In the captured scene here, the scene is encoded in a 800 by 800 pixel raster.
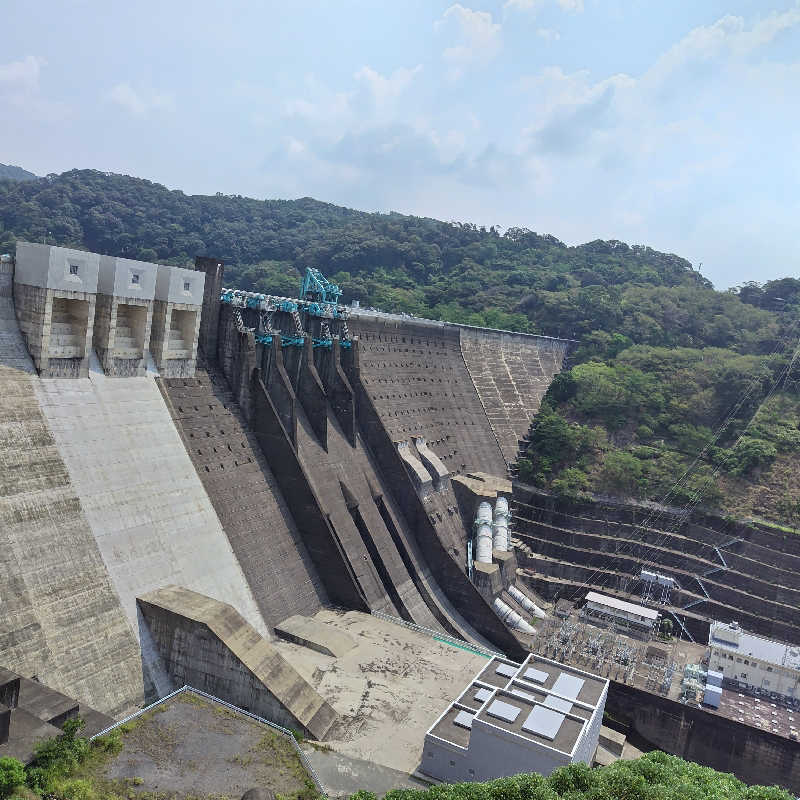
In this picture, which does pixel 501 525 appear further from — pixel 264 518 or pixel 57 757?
pixel 57 757

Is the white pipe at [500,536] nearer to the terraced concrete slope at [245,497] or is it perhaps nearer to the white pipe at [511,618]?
the white pipe at [511,618]

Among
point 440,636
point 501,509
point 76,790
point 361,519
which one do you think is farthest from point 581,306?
point 76,790

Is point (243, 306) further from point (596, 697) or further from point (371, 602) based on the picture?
point (596, 697)

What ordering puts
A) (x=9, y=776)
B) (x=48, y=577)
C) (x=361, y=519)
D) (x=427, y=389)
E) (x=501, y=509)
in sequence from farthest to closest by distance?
(x=427, y=389)
(x=501, y=509)
(x=361, y=519)
(x=48, y=577)
(x=9, y=776)

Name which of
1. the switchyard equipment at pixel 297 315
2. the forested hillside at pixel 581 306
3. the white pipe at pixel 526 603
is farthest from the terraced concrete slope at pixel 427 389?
the white pipe at pixel 526 603

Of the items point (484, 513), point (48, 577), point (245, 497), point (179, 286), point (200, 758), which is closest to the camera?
point (200, 758)

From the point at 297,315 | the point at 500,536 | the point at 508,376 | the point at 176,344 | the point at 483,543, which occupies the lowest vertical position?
the point at 483,543
